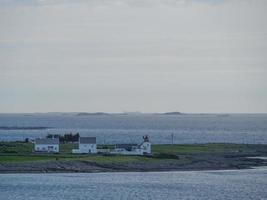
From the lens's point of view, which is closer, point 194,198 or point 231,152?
point 194,198

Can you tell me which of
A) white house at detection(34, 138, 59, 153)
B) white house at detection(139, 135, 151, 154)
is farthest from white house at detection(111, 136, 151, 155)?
white house at detection(34, 138, 59, 153)

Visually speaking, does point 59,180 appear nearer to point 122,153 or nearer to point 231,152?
point 122,153

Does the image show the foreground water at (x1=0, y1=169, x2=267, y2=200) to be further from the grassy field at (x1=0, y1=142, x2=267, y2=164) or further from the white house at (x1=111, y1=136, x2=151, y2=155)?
the white house at (x1=111, y1=136, x2=151, y2=155)

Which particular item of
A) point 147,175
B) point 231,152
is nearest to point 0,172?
point 147,175

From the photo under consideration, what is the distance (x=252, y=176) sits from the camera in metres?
82.3

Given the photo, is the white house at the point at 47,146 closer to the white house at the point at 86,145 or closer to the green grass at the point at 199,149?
the white house at the point at 86,145

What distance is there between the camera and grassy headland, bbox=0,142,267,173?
84.4 meters

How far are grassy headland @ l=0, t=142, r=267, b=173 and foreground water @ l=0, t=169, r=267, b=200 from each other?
327 cm

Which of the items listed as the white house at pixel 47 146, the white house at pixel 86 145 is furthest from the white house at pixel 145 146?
the white house at pixel 47 146

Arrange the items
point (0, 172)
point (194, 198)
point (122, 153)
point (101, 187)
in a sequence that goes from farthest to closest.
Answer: point (122, 153) → point (0, 172) → point (101, 187) → point (194, 198)

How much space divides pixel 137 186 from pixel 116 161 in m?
18.9

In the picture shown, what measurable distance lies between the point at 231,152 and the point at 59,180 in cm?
4341

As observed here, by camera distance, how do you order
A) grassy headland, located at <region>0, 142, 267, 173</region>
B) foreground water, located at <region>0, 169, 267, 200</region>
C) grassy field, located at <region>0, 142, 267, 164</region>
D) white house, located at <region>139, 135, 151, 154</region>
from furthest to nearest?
white house, located at <region>139, 135, 151, 154</region>, grassy field, located at <region>0, 142, 267, 164</region>, grassy headland, located at <region>0, 142, 267, 173</region>, foreground water, located at <region>0, 169, 267, 200</region>

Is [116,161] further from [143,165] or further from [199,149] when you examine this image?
[199,149]
